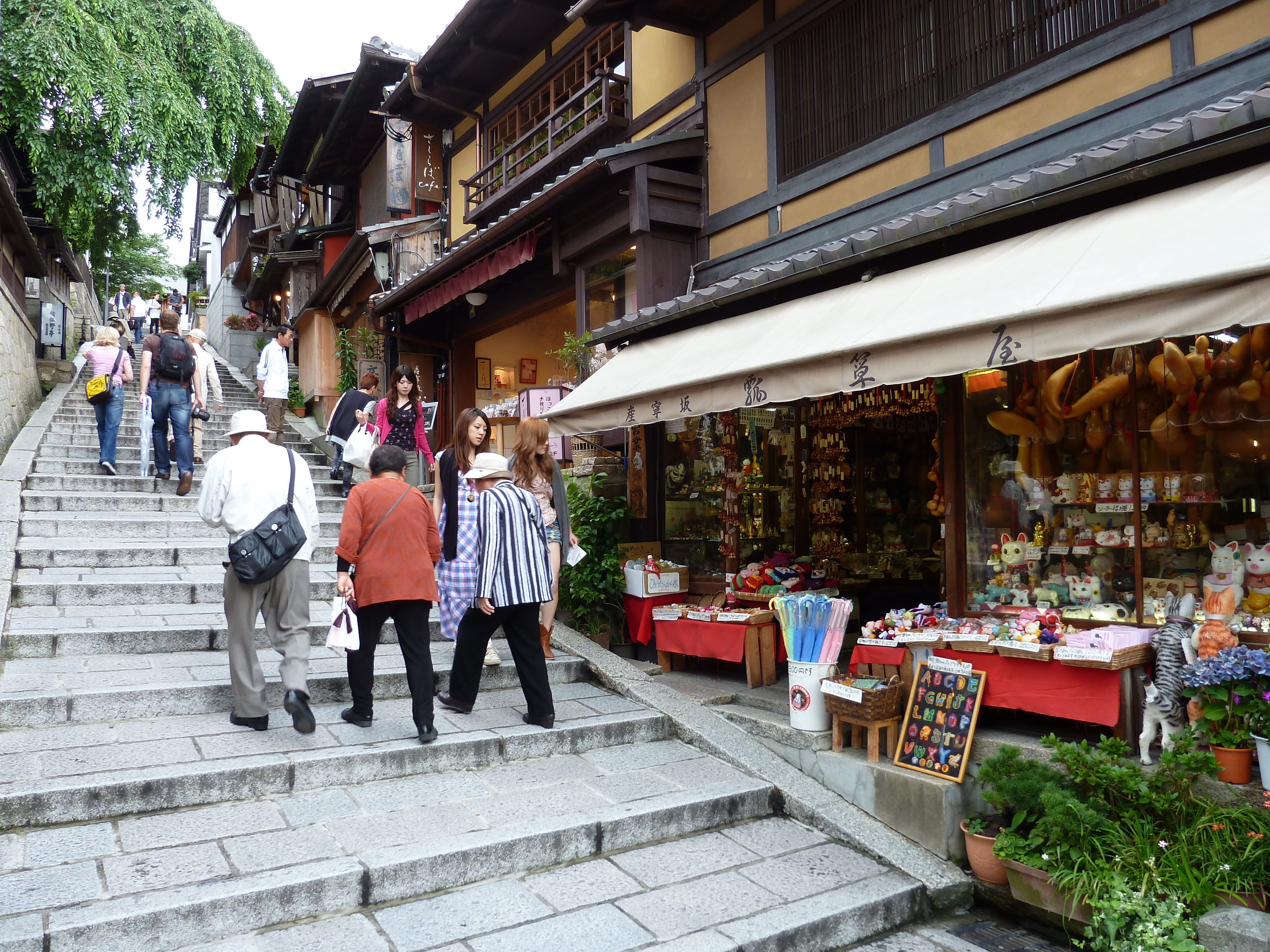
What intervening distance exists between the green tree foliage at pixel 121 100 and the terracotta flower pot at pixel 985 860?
46.3 ft

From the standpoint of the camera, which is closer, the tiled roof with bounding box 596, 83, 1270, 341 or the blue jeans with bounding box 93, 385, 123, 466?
the tiled roof with bounding box 596, 83, 1270, 341

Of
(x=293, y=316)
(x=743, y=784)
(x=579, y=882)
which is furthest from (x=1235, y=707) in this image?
(x=293, y=316)

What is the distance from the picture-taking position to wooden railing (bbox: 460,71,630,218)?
10148 mm

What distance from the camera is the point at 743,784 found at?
5.42 meters

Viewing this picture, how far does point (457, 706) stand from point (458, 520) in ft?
4.41

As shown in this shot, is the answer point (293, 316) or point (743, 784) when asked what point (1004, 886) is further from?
point (293, 316)

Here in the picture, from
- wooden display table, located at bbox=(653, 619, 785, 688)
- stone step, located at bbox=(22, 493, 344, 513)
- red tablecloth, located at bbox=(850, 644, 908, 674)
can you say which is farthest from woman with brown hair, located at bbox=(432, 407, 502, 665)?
stone step, located at bbox=(22, 493, 344, 513)

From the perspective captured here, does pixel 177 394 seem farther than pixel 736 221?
Yes

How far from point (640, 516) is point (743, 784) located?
3.78m

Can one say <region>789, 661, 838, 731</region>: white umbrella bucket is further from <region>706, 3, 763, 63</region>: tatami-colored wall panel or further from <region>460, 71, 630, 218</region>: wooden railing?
<region>460, 71, 630, 218</region>: wooden railing

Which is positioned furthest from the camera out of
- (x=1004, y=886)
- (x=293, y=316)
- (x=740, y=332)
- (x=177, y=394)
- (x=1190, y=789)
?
(x=293, y=316)

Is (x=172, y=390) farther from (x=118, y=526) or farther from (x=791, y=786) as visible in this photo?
(x=791, y=786)

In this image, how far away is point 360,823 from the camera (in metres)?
4.48

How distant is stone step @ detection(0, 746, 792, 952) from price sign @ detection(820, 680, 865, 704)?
0.74 metres
